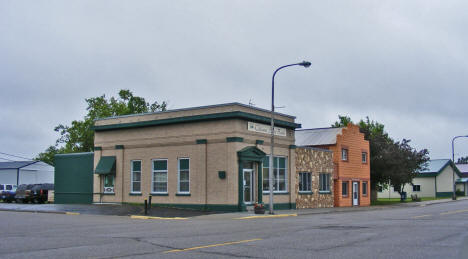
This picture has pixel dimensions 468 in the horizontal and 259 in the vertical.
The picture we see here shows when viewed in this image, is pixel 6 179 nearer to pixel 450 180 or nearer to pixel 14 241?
pixel 14 241

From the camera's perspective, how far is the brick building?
41156mm

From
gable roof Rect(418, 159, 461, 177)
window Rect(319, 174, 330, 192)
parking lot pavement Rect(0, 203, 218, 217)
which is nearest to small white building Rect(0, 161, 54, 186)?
parking lot pavement Rect(0, 203, 218, 217)

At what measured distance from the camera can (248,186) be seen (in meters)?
30.5

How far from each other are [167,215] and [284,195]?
32.3 ft

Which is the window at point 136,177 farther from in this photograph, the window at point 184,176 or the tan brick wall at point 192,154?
the window at point 184,176

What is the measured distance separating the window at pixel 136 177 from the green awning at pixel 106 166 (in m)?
1.54

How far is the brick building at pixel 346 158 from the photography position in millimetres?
41156

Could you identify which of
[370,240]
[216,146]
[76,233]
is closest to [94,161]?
[216,146]

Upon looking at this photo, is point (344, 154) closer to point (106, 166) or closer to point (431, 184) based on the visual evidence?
point (106, 166)

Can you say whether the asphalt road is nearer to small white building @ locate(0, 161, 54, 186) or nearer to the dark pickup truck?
the dark pickup truck

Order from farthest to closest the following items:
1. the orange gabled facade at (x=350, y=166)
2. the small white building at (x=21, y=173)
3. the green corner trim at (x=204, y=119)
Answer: the small white building at (x=21, y=173)
the orange gabled facade at (x=350, y=166)
the green corner trim at (x=204, y=119)

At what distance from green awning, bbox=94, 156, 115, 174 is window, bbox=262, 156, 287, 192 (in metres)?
10.1

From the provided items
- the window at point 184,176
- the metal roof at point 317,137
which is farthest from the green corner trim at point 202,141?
the metal roof at point 317,137

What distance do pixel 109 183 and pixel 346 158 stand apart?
1979 cm
